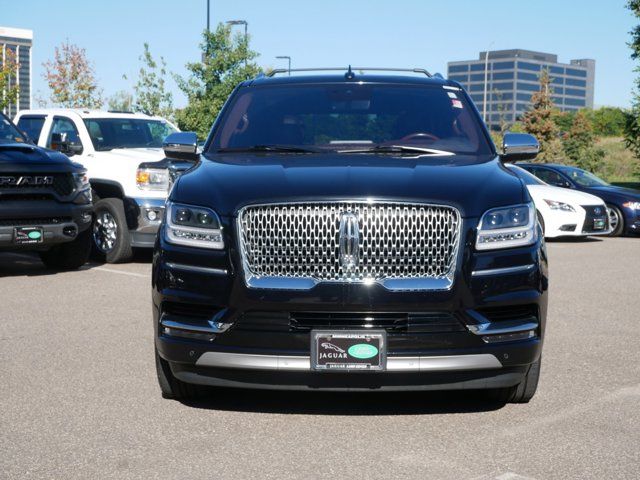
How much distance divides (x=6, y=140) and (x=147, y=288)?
8.89ft

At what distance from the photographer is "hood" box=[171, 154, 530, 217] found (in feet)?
16.3

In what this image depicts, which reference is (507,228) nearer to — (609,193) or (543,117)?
(609,193)

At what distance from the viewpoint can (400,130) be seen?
6.34 meters

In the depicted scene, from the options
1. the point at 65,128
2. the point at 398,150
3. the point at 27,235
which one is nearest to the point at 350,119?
the point at 398,150

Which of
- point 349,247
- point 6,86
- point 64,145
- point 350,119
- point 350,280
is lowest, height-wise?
point 350,280

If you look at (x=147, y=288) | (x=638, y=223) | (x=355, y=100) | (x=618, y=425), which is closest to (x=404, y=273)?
(x=618, y=425)

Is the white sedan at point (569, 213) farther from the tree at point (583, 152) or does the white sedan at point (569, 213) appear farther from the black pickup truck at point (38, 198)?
the tree at point (583, 152)

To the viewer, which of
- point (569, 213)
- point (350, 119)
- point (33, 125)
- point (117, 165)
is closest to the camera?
point (350, 119)

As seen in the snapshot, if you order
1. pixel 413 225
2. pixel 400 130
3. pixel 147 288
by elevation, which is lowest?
pixel 147 288

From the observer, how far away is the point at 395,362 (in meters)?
4.82

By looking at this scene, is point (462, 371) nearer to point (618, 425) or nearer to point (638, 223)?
point (618, 425)

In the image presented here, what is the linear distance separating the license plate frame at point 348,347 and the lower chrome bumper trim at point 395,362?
2.1 inches

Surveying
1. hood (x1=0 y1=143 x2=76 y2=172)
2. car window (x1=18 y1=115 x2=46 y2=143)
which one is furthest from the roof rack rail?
car window (x1=18 y1=115 x2=46 y2=143)

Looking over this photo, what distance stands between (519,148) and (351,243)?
208cm
